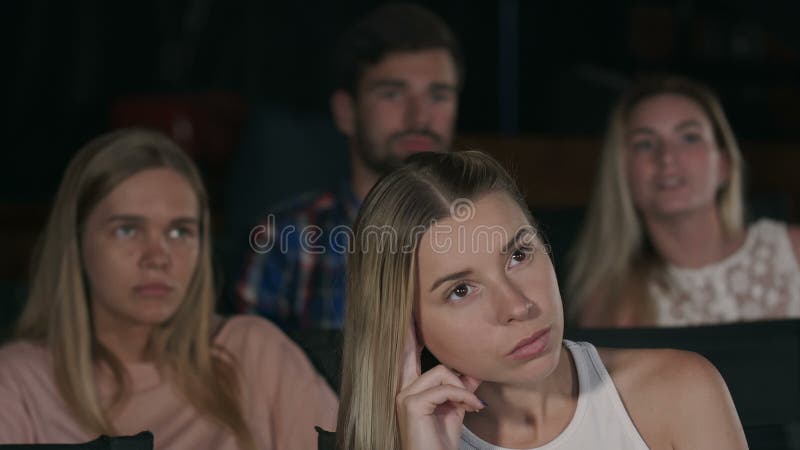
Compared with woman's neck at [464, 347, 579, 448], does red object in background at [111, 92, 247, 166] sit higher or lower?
higher

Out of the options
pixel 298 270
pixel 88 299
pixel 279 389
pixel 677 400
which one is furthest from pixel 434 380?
pixel 298 270

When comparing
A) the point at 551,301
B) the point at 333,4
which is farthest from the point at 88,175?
the point at 333,4

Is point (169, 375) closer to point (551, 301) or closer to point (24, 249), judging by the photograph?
point (551, 301)

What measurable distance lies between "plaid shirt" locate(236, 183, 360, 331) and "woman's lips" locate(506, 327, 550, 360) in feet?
4.19

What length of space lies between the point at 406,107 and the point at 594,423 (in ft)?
4.66

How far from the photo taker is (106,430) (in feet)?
6.95

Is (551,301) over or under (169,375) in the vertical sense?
over

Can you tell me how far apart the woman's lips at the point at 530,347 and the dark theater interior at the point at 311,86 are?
1.64 meters

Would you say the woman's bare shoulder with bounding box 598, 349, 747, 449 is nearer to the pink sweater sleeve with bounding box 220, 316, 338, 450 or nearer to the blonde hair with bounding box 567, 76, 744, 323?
the pink sweater sleeve with bounding box 220, 316, 338, 450

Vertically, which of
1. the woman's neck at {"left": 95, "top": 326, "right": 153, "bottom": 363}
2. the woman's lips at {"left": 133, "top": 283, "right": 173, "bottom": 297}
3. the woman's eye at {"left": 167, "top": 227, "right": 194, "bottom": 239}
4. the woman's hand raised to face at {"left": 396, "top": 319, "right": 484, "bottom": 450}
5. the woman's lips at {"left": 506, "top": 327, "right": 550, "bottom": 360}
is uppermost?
the woman's eye at {"left": 167, "top": 227, "right": 194, "bottom": 239}

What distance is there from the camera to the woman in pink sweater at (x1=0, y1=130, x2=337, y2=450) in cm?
215

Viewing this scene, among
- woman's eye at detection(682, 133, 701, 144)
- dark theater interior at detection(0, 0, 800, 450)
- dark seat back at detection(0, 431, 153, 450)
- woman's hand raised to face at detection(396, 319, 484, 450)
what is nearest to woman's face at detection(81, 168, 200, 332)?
dark seat back at detection(0, 431, 153, 450)

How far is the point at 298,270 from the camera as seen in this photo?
2.95 metres

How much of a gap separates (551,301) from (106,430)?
0.89m
